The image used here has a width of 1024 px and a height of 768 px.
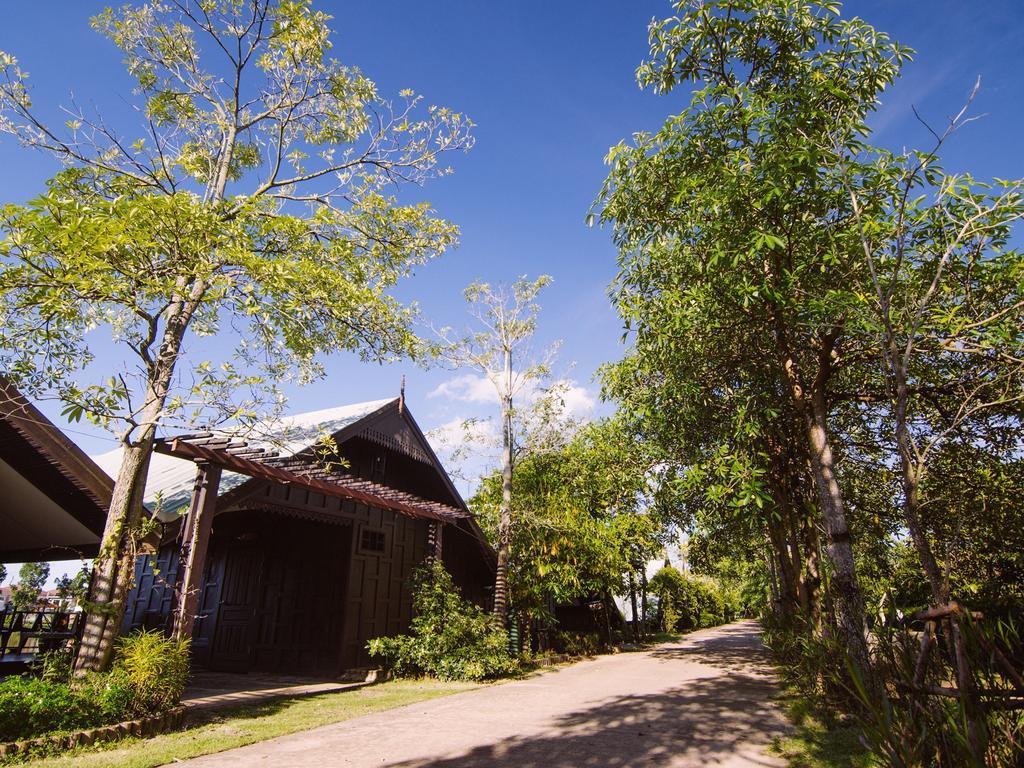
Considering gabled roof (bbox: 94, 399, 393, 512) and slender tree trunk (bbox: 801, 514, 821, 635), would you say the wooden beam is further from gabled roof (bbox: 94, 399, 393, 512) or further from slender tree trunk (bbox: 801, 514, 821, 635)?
slender tree trunk (bbox: 801, 514, 821, 635)

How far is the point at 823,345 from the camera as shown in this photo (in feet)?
26.0

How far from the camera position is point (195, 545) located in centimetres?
795

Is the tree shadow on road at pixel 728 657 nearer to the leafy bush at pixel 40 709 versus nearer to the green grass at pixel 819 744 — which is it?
the green grass at pixel 819 744

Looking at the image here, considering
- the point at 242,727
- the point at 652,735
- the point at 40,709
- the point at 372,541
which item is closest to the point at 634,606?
the point at 372,541

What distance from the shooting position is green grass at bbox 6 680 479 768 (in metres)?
5.42

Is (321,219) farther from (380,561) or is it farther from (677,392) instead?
(380,561)

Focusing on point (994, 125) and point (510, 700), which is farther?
point (510, 700)

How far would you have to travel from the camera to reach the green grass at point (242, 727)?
5422 millimetres

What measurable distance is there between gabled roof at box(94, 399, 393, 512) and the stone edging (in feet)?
9.27

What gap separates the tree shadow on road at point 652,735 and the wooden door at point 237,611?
8524 millimetres

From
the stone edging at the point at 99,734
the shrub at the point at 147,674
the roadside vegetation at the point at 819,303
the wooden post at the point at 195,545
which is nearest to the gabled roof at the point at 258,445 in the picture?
the wooden post at the point at 195,545

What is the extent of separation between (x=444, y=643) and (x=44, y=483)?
7.89 metres

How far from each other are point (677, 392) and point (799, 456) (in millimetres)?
3581

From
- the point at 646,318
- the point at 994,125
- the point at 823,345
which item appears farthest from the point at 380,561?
the point at 994,125
